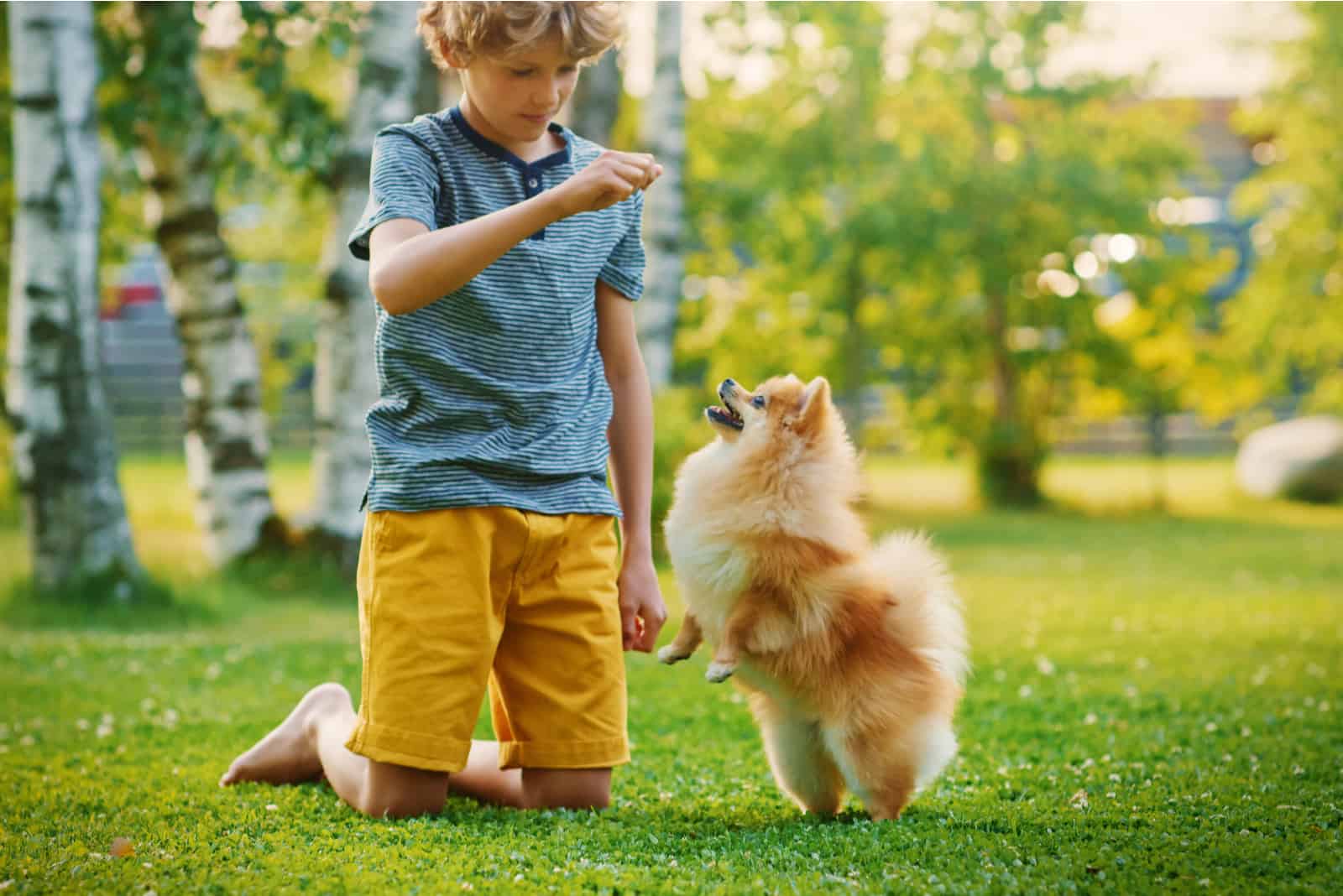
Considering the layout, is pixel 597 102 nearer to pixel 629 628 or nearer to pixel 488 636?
pixel 629 628

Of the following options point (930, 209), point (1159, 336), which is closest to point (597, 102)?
point (930, 209)

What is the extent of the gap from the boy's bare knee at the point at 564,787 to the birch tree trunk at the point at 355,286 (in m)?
4.46

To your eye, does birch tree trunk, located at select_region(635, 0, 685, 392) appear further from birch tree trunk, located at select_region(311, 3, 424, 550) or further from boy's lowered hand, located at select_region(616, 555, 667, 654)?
boy's lowered hand, located at select_region(616, 555, 667, 654)

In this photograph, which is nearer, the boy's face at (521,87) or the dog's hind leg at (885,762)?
the boy's face at (521,87)

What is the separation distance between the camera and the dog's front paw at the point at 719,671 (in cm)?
307

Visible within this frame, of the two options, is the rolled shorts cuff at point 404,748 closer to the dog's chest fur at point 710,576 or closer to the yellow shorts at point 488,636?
the yellow shorts at point 488,636

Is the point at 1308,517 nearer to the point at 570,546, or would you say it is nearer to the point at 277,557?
the point at 277,557

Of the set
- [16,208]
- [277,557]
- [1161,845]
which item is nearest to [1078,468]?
[277,557]

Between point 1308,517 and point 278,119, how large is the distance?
429 inches

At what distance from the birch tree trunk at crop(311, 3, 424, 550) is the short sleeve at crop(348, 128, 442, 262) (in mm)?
4594

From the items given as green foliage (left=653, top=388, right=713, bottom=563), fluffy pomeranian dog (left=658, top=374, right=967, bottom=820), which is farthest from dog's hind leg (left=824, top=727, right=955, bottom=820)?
green foliage (left=653, top=388, right=713, bottom=563)

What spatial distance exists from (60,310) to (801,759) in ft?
16.4

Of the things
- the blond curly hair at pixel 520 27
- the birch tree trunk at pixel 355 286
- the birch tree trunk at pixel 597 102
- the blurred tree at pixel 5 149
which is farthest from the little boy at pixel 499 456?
the birch tree trunk at pixel 597 102

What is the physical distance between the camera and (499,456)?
3070 millimetres
